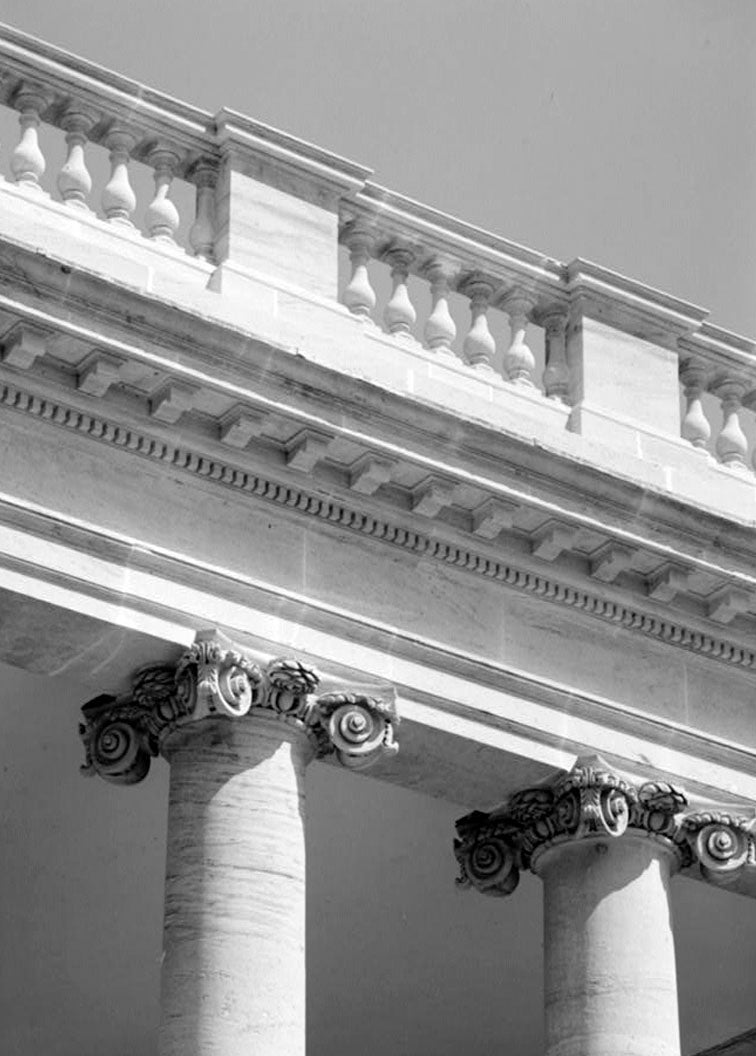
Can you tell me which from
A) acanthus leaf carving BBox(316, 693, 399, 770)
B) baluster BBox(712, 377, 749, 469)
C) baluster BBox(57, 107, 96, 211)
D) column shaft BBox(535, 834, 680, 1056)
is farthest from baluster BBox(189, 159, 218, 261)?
column shaft BBox(535, 834, 680, 1056)

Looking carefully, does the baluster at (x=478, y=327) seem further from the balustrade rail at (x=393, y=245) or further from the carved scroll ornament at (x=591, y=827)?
the carved scroll ornament at (x=591, y=827)

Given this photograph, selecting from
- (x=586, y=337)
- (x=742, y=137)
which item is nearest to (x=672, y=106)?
(x=742, y=137)

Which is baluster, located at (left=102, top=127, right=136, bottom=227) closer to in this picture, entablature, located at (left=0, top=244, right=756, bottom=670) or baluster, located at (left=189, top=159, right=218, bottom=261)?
baluster, located at (left=189, top=159, right=218, bottom=261)

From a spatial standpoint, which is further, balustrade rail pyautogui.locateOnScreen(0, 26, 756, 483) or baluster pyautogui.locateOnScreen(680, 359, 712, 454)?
baluster pyautogui.locateOnScreen(680, 359, 712, 454)

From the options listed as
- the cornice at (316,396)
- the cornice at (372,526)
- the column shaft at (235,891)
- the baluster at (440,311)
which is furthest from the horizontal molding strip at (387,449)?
the column shaft at (235,891)

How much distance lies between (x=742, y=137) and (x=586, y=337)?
14266 millimetres

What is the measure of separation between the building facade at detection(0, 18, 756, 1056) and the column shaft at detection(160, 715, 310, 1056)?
0.03 meters

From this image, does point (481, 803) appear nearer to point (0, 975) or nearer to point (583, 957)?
point (583, 957)

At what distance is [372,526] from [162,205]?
13.4 feet

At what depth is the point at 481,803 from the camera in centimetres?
3528

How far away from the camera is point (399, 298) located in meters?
35.8

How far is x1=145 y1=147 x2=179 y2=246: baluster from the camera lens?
34.1 metres

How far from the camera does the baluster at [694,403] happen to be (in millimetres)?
37750

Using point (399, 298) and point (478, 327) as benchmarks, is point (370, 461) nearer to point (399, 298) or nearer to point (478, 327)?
point (399, 298)
